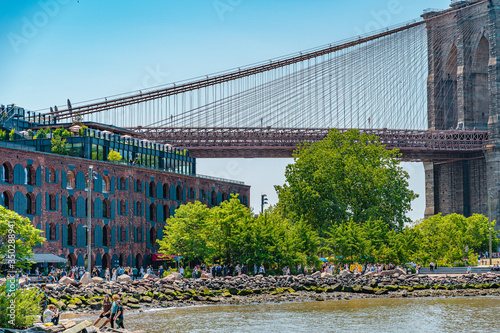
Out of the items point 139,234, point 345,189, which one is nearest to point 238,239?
point 345,189

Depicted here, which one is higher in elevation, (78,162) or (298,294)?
(78,162)

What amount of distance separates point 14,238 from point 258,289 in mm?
30978

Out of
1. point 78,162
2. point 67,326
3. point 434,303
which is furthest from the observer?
point 78,162

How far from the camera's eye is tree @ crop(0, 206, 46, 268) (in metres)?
36.9

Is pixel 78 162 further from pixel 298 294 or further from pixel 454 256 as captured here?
pixel 454 256

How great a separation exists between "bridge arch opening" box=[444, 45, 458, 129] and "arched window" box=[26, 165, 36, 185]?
73944 millimetres

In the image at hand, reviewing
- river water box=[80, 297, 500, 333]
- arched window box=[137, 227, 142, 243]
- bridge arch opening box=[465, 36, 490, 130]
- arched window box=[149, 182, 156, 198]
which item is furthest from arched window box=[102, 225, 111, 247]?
bridge arch opening box=[465, 36, 490, 130]

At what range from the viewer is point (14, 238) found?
124 ft

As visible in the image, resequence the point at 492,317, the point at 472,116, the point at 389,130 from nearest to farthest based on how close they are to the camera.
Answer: the point at 492,317 → the point at 389,130 → the point at 472,116

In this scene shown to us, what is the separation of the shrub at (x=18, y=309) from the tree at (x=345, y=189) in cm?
5058

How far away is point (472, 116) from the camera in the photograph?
403 feet

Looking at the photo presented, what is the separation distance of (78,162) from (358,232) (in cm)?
2832

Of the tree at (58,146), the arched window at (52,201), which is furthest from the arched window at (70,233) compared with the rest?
the tree at (58,146)

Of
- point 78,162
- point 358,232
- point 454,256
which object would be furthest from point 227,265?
point 454,256
